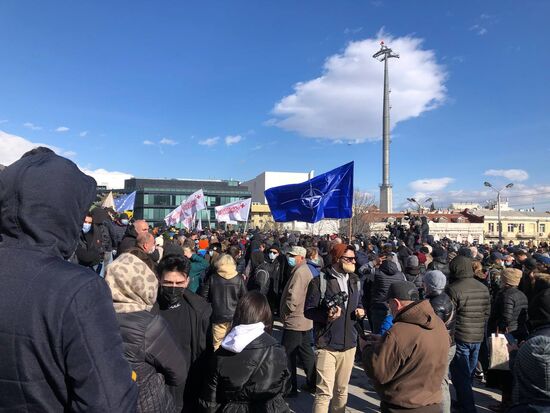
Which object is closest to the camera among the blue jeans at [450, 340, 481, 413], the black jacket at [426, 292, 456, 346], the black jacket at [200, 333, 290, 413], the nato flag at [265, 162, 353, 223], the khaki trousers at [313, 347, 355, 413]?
the black jacket at [200, 333, 290, 413]

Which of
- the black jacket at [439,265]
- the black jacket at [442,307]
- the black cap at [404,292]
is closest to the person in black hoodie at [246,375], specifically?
the black cap at [404,292]

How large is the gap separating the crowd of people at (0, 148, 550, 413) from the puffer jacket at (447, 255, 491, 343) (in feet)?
0.05

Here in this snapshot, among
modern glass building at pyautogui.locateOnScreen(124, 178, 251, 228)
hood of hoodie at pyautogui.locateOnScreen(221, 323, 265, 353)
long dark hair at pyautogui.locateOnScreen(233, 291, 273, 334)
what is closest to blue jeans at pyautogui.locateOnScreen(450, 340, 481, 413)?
long dark hair at pyautogui.locateOnScreen(233, 291, 273, 334)

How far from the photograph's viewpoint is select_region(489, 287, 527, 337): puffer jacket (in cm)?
587

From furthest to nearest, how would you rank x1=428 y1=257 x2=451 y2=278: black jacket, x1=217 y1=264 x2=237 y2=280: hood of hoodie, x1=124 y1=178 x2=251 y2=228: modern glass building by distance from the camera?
x1=124 y1=178 x2=251 y2=228: modern glass building
x1=428 y1=257 x2=451 y2=278: black jacket
x1=217 y1=264 x2=237 y2=280: hood of hoodie

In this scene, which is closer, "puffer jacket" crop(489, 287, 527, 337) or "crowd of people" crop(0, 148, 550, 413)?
"crowd of people" crop(0, 148, 550, 413)

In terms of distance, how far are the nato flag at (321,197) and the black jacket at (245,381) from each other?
6377 millimetres

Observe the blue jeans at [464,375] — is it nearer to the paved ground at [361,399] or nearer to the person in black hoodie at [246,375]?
the paved ground at [361,399]

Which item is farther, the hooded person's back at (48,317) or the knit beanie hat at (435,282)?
the knit beanie hat at (435,282)

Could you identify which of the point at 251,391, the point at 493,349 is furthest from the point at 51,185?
the point at 493,349

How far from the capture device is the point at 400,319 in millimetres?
3143

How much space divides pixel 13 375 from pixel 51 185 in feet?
2.10

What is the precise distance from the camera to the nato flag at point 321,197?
9461 mm

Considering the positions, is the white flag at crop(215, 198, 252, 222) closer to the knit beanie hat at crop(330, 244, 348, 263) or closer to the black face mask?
the knit beanie hat at crop(330, 244, 348, 263)
